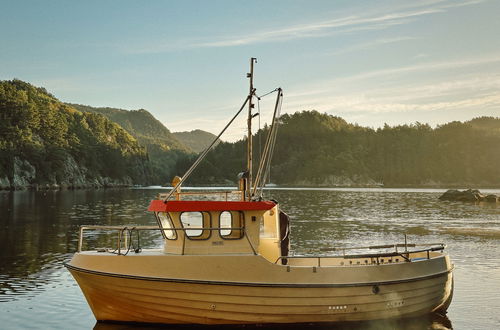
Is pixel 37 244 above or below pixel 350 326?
above

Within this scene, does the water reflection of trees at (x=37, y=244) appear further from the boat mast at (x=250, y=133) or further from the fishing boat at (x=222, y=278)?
the boat mast at (x=250, y=133)

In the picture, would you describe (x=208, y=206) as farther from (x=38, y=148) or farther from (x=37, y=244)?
(x=38, y=148)

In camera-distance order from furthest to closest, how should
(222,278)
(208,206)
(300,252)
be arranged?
(300,252)
(208,206)
(222,278)

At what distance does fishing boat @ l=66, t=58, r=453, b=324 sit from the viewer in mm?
13250

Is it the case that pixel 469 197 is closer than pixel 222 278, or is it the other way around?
pixel 222 278

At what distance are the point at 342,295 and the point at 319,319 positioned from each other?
873 millimetres

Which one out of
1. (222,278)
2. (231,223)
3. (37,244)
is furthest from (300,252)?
(222,278)

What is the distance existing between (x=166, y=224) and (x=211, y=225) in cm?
128

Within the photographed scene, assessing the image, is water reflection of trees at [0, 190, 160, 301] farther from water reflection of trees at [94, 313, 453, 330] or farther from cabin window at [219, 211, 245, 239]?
cabin window at [219, 211, 245, 239]

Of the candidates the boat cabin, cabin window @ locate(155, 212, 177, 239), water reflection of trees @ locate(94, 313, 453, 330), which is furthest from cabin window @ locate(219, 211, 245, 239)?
water reflection of trees @ locate(94, 313, 453, 330)

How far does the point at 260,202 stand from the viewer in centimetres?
1376

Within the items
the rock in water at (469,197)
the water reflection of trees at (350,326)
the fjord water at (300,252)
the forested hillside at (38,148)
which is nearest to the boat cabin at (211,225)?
the water reflection of trees at (350,326)

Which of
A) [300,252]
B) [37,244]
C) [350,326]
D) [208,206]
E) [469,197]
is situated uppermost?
[208,206]

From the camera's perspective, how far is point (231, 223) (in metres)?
13.9
